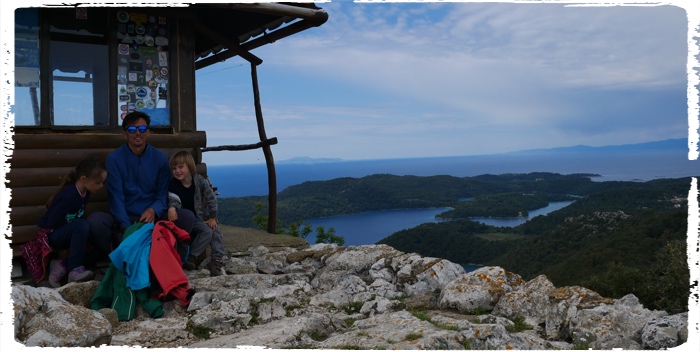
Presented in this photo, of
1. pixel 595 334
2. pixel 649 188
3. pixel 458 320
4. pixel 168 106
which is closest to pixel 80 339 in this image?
pixel 458 320

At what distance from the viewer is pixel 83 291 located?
210 inches

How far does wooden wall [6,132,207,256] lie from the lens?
6.43 meters

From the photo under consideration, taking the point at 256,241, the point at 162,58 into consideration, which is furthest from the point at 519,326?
the point at 162,58

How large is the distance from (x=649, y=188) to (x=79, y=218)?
227ft

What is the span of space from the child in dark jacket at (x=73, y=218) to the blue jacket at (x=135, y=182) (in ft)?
0.98

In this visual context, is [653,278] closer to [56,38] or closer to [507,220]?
[56,38]

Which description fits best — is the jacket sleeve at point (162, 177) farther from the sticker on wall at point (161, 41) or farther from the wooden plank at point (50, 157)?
the sticker on wall at point (161, 41)

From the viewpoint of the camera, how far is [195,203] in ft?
20.9

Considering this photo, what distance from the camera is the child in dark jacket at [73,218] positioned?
18.1 ft

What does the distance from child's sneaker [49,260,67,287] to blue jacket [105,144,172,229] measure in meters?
0.85

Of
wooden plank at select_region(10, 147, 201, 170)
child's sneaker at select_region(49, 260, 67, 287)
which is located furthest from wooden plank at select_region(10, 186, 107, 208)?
child's sneaker at select_region(49, 260, 67, 287)

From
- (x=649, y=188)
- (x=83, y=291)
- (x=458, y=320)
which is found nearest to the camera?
(x=458, y=320)

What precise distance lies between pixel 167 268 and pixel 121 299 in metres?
0.53

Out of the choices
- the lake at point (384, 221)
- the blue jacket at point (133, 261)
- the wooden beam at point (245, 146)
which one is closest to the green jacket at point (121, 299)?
the blue jacket at point (133, 261)
